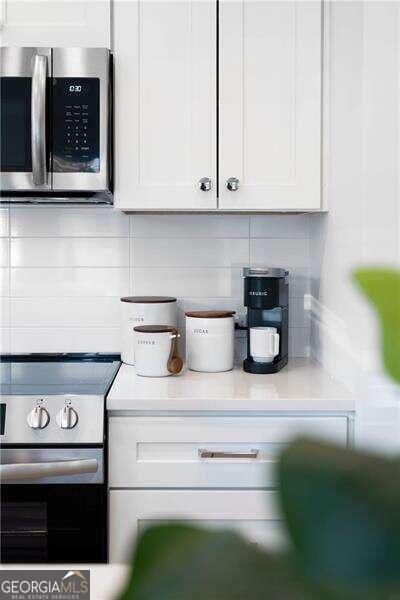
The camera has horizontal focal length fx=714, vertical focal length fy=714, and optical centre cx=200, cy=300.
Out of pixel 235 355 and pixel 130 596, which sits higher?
pixel 130 596

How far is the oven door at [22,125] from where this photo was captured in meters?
2.02

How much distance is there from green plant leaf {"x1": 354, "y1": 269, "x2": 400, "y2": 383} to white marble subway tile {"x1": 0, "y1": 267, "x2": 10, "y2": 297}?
2.36 metres

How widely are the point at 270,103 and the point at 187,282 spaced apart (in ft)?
2.19

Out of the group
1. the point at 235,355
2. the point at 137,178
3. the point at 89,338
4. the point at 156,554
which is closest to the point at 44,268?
the point at 89,338

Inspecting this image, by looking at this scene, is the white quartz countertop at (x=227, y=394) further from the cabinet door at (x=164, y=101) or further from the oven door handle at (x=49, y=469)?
the cabinet door at (x=164, y=101)

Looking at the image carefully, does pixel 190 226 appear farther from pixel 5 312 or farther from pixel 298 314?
pixel 5 312

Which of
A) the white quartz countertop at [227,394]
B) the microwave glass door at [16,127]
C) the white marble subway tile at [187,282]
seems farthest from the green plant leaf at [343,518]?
the white marble subway tile at [187,282]

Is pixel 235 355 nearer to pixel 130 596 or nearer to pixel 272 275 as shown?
pixel 272 275

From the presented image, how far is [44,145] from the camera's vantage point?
2.02m

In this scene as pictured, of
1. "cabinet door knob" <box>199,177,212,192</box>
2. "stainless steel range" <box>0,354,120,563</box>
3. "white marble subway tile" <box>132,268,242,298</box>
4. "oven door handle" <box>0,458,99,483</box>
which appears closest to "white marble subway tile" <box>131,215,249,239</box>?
"white marble subway tile" <box>132,268,242,298</box>

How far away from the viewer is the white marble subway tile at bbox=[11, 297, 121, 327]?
244 centimetres

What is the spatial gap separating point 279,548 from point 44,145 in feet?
6.47

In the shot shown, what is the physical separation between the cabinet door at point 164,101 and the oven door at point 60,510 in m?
0.76

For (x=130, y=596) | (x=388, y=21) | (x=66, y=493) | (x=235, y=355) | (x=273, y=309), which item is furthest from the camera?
(x=235, y=355)
